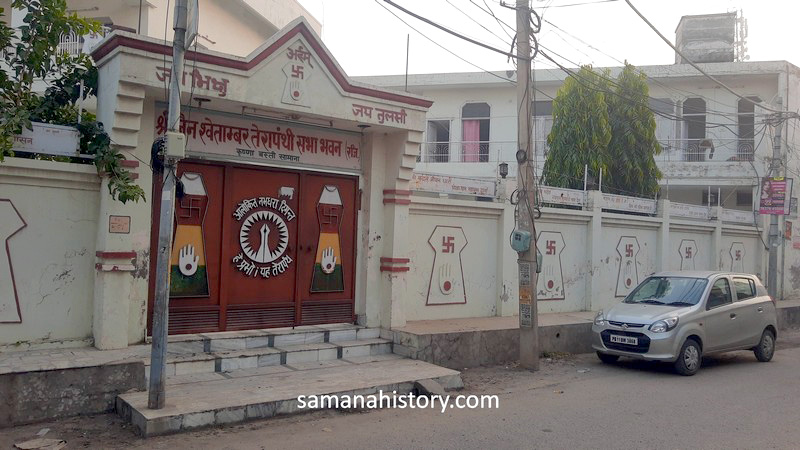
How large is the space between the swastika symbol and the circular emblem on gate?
3.19 m

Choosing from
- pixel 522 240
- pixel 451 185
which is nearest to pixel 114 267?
pixel 522 240

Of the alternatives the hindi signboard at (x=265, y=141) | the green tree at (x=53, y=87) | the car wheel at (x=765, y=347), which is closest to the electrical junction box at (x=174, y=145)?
the green tree at (x=53, y=87)

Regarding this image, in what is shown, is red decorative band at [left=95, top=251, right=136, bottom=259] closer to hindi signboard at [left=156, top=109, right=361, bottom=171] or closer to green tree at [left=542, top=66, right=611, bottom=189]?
hindi signboard at [left=156, top=109, right=361, bottom=171]

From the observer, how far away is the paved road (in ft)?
20.7

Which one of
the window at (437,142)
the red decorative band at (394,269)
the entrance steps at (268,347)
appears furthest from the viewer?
the window at (437,142)

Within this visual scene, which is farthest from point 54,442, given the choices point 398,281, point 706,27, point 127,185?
point 706,27

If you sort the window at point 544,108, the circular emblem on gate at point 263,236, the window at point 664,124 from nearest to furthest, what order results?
the circular emblem on gate at point 263,236 < the window at point 664,124 < the window at point 544,108

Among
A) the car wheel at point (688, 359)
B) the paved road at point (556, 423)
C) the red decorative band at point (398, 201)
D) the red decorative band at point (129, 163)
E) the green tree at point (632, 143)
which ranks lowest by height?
the paved road at point (556, 423)

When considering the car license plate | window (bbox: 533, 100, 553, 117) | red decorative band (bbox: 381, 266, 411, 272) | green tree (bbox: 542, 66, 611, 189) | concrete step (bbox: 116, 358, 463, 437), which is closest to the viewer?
concrete step (bbox: 116, 358, 463, 437)

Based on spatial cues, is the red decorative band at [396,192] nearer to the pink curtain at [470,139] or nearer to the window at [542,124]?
the window at [542,124]

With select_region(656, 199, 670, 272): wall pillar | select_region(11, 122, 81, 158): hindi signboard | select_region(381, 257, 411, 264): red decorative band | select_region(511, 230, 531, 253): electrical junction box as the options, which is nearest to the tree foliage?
select_region(656, 199, 670, 272): wall pillar

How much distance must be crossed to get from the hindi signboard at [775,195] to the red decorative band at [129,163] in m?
16.0

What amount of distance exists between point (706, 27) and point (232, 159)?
24337 mm

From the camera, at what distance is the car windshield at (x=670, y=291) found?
10.8 metres
